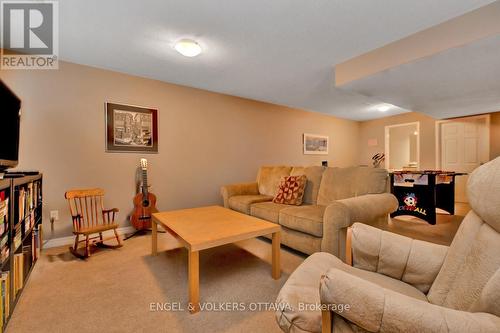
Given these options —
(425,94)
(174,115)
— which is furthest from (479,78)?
(174,115)

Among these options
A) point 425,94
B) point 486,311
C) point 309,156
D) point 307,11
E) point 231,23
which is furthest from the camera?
point 309,156

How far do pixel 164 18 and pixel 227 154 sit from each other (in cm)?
245

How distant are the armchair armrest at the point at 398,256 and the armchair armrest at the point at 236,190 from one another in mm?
2341

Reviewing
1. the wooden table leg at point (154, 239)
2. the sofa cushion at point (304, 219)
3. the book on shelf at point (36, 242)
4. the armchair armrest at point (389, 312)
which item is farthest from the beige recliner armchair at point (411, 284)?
the book on shelf at point (36, 242)

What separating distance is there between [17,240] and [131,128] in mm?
1938

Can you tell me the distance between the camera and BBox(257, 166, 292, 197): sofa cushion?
3429mm

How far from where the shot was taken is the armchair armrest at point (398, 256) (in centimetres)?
105

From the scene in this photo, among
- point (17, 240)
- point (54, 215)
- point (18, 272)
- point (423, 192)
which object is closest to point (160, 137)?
point (54, 215)

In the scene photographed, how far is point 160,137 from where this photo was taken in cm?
342

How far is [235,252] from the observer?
8.11ft

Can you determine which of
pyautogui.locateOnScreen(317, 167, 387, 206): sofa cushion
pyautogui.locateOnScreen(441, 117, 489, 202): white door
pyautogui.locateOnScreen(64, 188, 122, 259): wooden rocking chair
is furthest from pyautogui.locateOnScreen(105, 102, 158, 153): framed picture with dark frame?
pyautogui.locateOnScreen(441, 117, 489, 202): white door

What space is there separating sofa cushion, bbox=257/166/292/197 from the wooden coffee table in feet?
4.00

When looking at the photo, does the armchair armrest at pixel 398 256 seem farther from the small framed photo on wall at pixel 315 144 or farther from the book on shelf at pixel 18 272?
the small framed photo on wall at pixel 315 144

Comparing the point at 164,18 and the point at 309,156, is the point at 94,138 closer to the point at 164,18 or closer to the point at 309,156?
the point at 164,18
